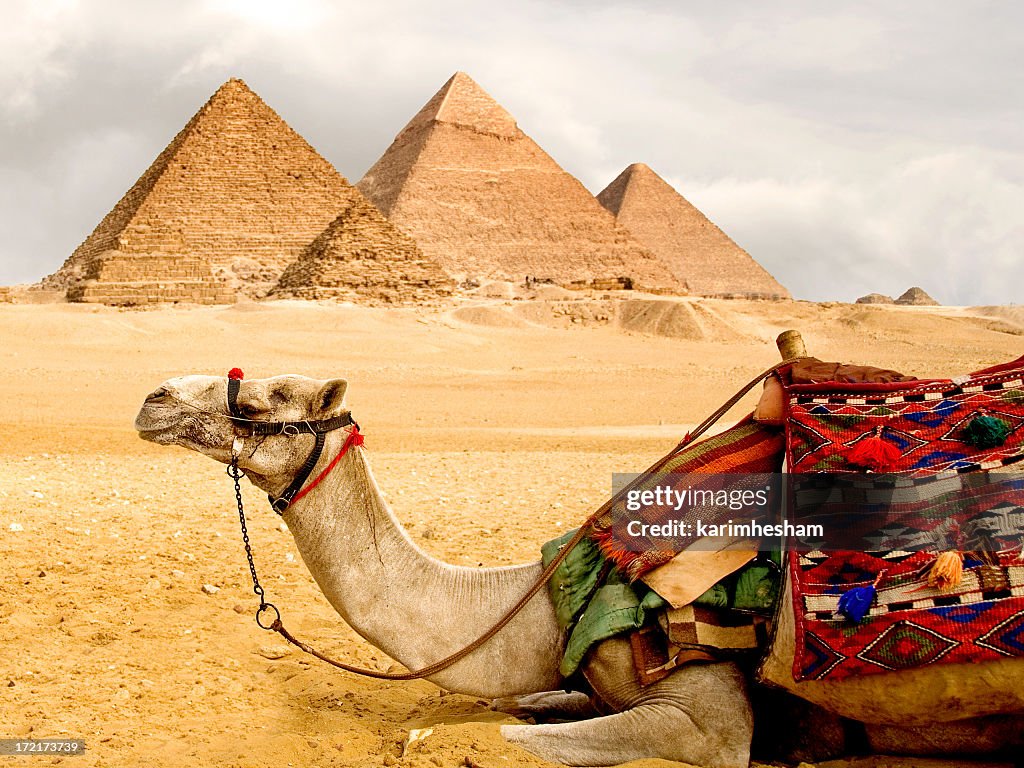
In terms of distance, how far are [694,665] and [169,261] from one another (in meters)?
66.2

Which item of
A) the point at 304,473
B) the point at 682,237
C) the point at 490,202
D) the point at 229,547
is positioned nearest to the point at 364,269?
the point at 229,547

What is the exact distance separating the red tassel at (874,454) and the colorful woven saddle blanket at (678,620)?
0.34 metres

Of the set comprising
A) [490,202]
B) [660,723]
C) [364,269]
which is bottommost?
[660,723]

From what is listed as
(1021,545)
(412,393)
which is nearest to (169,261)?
(412,393)

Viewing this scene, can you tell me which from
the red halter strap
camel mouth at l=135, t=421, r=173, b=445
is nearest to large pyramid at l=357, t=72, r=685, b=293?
the red halter strap

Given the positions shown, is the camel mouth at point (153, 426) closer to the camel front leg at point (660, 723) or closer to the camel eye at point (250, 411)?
the camel eye at point (250, 411)

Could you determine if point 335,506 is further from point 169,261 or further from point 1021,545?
point 169,261

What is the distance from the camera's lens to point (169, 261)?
64438mm

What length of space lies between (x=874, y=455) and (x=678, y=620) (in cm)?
62

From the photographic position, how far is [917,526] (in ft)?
7.97

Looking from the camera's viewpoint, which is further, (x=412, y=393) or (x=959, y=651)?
(x=412, y=393)

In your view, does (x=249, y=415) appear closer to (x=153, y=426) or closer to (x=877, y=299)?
(x=153, y=426)

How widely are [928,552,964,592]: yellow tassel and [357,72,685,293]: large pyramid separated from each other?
347 ft

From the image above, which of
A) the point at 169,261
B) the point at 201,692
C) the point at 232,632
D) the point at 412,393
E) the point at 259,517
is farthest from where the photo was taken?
the point at 169,261
